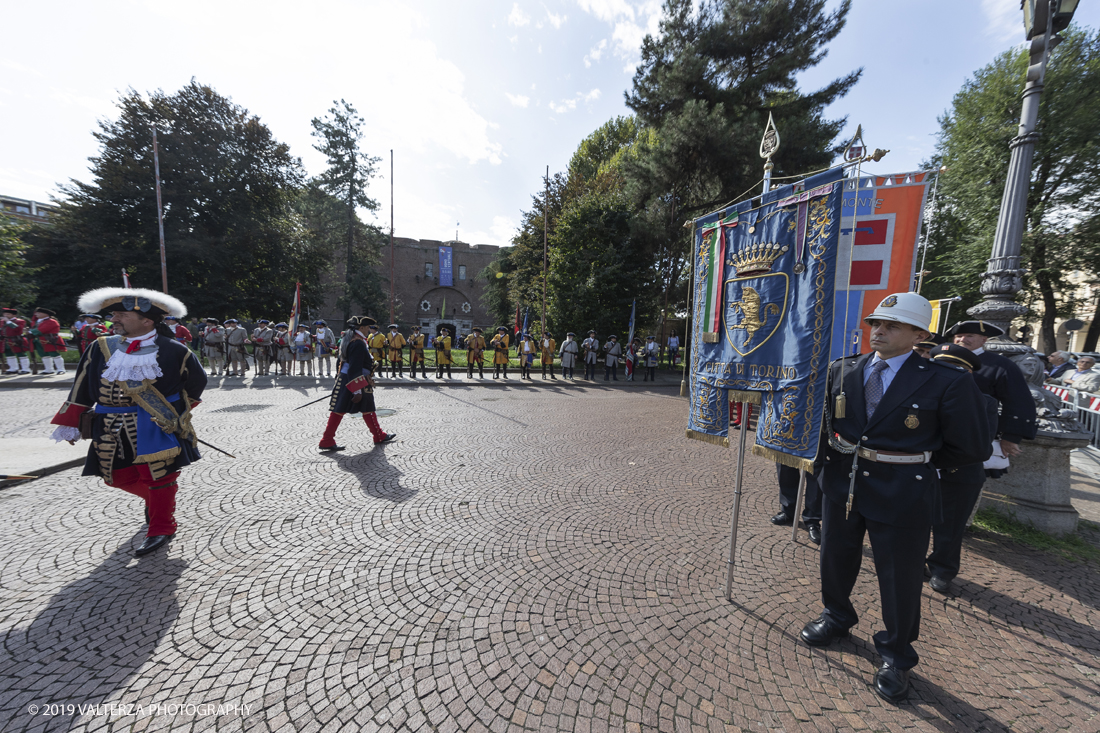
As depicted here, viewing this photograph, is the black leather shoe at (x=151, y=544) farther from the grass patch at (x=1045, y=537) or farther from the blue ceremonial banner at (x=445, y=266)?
the blue ceremonial banner at (x=445, y=266)

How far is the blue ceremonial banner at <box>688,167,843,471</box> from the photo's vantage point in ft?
8.16

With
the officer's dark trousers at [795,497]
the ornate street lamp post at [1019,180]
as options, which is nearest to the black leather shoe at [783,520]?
the officer's dark trousers at [795,497]

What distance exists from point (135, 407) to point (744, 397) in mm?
4930

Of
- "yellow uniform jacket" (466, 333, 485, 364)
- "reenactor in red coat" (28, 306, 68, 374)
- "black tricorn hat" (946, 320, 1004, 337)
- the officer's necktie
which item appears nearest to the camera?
the officer's necktie

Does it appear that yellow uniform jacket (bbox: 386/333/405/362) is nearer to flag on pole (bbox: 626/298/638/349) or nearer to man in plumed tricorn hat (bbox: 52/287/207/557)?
flag on pole (bbox: 626/298/638/349)

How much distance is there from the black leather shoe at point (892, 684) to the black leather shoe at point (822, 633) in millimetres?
299

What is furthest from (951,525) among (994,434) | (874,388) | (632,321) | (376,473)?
(632,321)

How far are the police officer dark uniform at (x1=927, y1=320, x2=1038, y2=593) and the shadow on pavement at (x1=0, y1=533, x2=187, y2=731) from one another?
508 centimetres

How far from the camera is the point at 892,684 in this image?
2062 millimetres

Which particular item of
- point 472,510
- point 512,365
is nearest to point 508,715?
point 472,510

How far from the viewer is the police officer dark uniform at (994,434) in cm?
302

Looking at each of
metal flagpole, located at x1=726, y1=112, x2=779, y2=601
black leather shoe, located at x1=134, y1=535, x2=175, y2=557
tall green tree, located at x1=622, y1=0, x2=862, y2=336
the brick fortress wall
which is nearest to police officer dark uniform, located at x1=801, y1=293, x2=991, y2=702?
metal flagpole, located at x1=726, y1=112, x2=779, y2=601

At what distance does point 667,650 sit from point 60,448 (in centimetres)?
794

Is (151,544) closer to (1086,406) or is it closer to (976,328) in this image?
(976,328)
